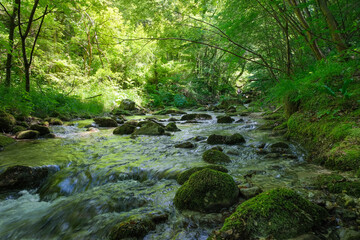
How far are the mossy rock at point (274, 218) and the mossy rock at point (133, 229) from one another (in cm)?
69

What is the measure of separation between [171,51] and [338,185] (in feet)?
14.4

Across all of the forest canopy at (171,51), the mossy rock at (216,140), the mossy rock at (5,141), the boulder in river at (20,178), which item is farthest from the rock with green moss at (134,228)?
the mossy rock at (5,141)

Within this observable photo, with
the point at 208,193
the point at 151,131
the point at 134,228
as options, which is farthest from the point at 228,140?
the point at 134,228

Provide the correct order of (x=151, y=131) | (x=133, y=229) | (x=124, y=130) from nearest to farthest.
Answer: (x=133, y=229) → (x=151, y=131) → (x=124, y=130)

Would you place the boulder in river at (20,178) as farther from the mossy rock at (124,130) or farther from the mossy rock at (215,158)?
the mossy rock at (124,130)

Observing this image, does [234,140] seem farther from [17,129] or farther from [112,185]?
[17,129]

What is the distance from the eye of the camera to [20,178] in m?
3.38

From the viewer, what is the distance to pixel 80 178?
3.56 m

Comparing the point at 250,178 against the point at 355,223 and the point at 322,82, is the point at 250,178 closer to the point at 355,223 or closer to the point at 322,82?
the point at 355,223

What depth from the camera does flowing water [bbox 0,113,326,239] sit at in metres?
2.20

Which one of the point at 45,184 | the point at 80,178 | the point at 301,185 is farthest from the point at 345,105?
the point at 45,184

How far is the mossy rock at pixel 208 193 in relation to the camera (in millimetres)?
2203

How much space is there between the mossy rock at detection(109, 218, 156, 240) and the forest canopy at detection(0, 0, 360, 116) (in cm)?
278

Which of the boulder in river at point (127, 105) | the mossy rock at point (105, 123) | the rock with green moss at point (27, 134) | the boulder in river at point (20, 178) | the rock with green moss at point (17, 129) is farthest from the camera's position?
the boulder in river at point (127, 105)
